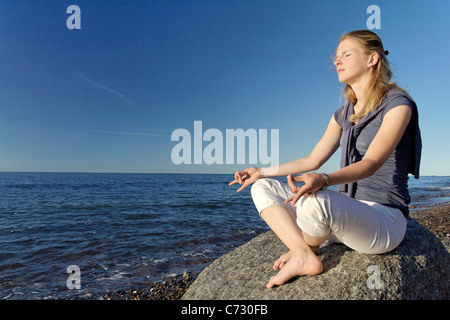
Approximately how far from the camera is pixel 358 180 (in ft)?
6.71

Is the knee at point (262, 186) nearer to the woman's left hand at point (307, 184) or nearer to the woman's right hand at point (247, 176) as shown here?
the woman's right hand at point (247, 176)

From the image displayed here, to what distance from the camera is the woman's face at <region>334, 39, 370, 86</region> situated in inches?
98.3

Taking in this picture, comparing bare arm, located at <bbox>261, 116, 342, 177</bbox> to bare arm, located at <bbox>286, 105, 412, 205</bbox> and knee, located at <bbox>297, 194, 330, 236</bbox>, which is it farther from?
knee, located at <bbox>297, 194, 330, 236</bbox>

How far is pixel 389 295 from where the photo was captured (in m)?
2.17

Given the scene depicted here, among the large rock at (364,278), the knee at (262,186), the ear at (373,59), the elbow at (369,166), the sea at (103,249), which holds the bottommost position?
the sea at (103,249)

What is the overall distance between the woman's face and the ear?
0.02 m

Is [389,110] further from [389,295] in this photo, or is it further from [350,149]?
[389,295]

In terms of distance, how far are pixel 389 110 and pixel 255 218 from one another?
409 inches

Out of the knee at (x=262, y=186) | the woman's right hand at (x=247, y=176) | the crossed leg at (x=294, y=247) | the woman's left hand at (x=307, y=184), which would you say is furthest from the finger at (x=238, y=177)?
the woman's left hand at (x=307, y=184)

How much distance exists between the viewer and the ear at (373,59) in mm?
2459


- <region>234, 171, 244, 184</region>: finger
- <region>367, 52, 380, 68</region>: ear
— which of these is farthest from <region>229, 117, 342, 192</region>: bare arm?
<region>367, 52, 380, 68</region>: ear

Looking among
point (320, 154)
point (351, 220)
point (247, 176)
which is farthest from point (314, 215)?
point (320, 154)

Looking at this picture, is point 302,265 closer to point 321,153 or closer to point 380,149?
point 380,149
